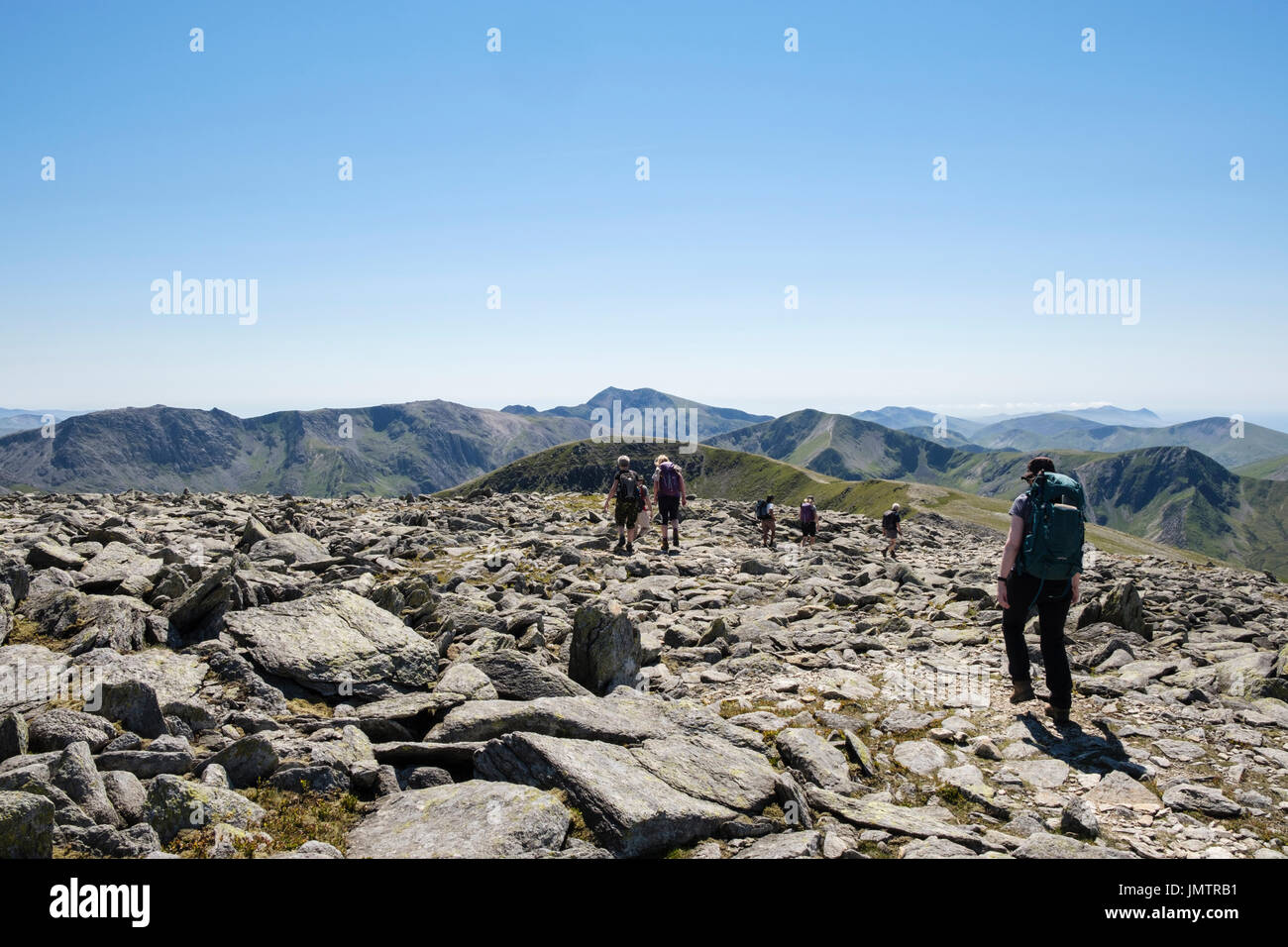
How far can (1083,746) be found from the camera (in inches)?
407

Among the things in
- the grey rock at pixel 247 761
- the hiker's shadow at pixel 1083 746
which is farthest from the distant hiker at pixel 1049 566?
the grey rock at pixel 247 761

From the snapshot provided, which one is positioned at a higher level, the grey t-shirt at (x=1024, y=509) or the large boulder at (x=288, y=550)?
the grey t-shirt at (x=1024, y=509)

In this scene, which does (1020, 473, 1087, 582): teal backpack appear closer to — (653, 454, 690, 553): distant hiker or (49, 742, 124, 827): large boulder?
(49, 742, 124, 827): large boulder

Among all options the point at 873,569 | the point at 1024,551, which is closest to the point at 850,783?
the point at 1024,551

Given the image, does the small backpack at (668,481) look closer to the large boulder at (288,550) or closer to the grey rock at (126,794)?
the large boulder at (288,550)

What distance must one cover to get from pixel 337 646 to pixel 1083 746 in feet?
40.2

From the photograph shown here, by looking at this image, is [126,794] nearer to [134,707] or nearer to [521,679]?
[134,707]

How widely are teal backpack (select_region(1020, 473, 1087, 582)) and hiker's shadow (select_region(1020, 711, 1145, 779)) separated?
2501 millimetres

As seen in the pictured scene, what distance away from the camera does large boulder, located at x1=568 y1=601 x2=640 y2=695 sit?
12.8 m

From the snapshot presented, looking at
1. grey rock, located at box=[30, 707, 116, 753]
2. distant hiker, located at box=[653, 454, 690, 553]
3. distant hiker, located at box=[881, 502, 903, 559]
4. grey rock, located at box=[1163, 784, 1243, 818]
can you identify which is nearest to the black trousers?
grey rock, located at box=[1163, 784, 1243, 818]

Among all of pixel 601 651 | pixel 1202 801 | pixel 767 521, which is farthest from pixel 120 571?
pixel 767 521

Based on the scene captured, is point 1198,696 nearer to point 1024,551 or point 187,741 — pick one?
point 1024,551

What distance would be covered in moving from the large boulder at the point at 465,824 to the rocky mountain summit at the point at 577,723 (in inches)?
1.1

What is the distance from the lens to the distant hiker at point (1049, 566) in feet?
35.9
